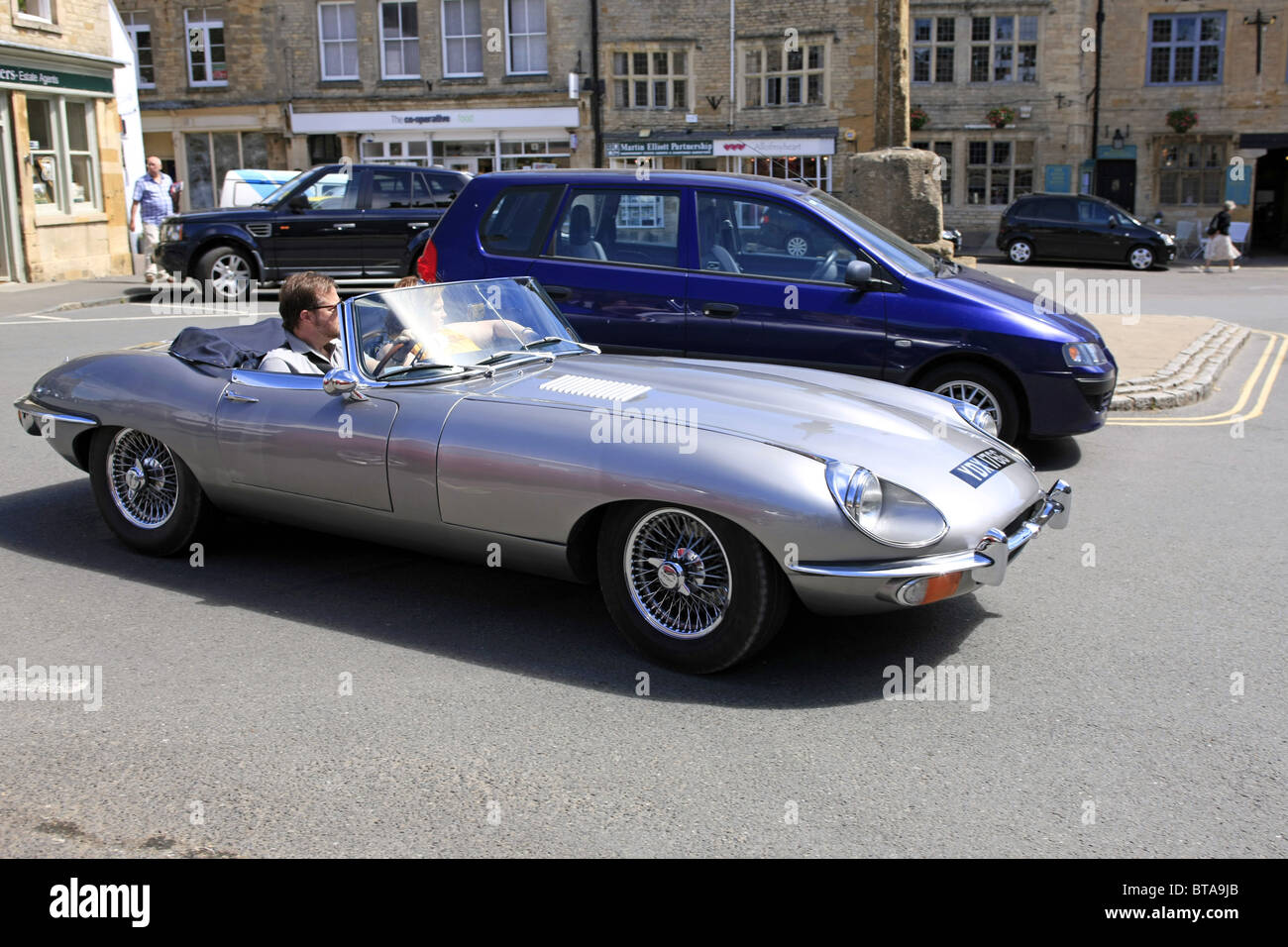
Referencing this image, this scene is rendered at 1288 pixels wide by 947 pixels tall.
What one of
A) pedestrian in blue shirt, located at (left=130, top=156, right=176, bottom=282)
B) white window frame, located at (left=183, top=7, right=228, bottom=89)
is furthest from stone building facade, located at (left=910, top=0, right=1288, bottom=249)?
pedestrian in blue shirt, located at (left=130, top=156, right=176, bottom=282)

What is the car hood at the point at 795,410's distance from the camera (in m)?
4.38

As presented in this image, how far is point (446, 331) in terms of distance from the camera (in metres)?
5.27

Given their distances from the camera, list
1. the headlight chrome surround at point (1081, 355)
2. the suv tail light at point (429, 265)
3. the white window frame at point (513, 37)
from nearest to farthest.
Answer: the headlight chrome surround at point (1081, 355), the suv tail light at point (429, 265), the white window frame at point (513, 37)

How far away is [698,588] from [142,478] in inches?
116

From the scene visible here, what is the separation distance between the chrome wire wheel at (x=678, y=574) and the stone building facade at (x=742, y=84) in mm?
29849

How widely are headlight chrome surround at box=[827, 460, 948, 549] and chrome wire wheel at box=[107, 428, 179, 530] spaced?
3188 millimetres

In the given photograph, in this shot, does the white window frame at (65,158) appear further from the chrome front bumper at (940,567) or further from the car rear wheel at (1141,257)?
the car rear wheel at (1141,257)

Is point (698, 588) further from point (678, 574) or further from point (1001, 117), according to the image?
point (1001, 117)

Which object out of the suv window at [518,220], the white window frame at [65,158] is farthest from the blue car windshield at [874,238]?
the white window frame at [65,158]

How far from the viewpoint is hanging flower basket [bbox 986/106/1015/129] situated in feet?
111

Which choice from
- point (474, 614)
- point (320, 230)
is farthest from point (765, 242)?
point (320, 230)

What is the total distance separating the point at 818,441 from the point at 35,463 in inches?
213
